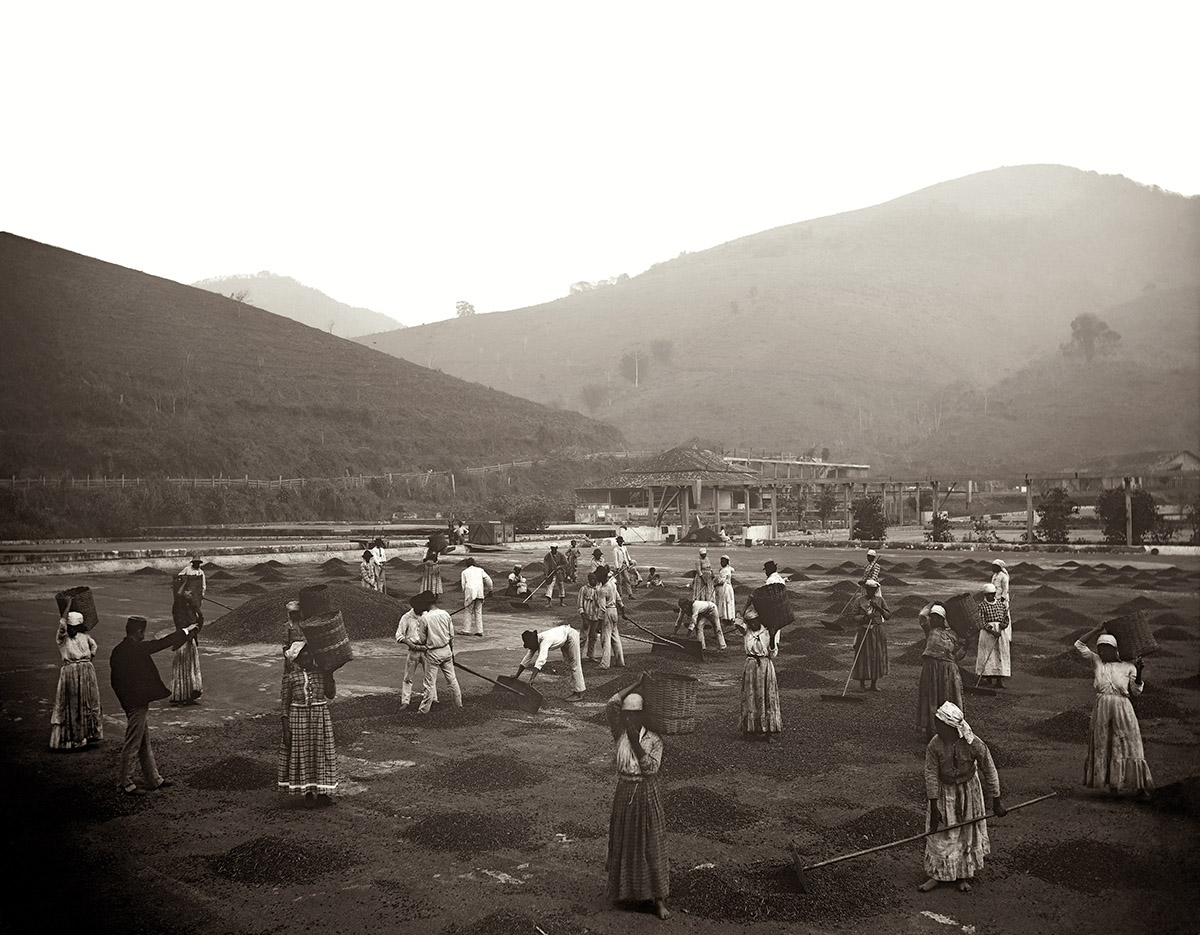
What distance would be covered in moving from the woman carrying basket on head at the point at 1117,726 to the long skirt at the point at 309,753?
7.22 m

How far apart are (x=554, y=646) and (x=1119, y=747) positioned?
22.9 feet

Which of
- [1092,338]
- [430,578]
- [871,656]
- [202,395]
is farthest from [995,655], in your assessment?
[1092,338]

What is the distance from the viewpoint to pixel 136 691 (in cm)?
830

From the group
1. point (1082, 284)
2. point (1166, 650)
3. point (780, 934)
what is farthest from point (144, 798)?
point (1082, 284)

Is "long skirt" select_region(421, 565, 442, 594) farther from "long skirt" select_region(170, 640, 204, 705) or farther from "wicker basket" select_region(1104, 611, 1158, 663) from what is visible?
"wicker basket" select_region(1104, 611, 1158, 663)

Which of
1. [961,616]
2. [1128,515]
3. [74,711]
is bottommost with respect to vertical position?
[74,711]

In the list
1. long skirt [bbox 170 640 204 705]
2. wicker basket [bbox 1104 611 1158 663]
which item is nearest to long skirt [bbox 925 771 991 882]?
wicker basket [bbox 1104 611 1158 663]

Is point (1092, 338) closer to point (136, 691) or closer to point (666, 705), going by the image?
point (666, 705)

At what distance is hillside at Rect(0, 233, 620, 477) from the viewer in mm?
59188

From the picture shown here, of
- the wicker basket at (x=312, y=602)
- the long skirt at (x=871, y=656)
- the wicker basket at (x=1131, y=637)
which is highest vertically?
the wicker basket at (x=312, y=602)

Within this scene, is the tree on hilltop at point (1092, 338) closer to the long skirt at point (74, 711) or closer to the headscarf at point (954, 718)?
the headscarf at point (954, 718)

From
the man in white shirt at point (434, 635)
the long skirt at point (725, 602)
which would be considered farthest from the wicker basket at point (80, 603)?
the long skirt at point (725, 602)

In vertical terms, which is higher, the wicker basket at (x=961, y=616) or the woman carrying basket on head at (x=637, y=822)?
the wicker basket at (x=961, y=616)

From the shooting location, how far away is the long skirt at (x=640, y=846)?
6.09 meters
